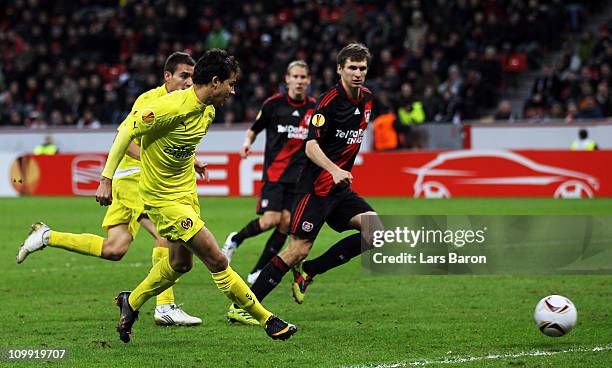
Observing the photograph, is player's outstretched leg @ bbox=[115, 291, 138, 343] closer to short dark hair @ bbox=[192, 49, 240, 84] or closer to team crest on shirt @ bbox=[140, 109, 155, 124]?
team crest on shirt @ bbox=[140, 109, 155, 124]

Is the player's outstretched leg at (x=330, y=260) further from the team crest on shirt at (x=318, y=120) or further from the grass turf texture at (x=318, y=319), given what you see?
the team crest on shirt at (x=318, y=120)

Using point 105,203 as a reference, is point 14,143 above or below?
below

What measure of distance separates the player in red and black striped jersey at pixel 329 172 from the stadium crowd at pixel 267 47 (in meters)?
14.9

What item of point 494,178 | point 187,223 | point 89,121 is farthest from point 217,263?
point 89,121

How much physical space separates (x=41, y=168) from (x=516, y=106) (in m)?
11.1

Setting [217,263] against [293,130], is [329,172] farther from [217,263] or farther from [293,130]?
[293,130]

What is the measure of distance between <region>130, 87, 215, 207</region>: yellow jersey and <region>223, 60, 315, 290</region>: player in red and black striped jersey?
331cm

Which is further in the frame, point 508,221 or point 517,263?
point 508,221

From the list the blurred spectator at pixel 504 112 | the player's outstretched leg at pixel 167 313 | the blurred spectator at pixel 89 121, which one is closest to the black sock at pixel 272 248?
the player's outstretched leg at pixel 167 313

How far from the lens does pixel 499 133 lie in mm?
22328

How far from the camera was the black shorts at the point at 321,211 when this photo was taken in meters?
8.13

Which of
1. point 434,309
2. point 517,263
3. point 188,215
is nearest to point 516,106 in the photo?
point 517,263

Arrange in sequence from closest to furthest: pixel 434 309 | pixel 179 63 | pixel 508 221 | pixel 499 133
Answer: pixel 179 63 < pixel 434 309 < pixel 508 221 < pixel 499 133

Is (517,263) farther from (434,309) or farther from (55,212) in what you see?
(55,212)
